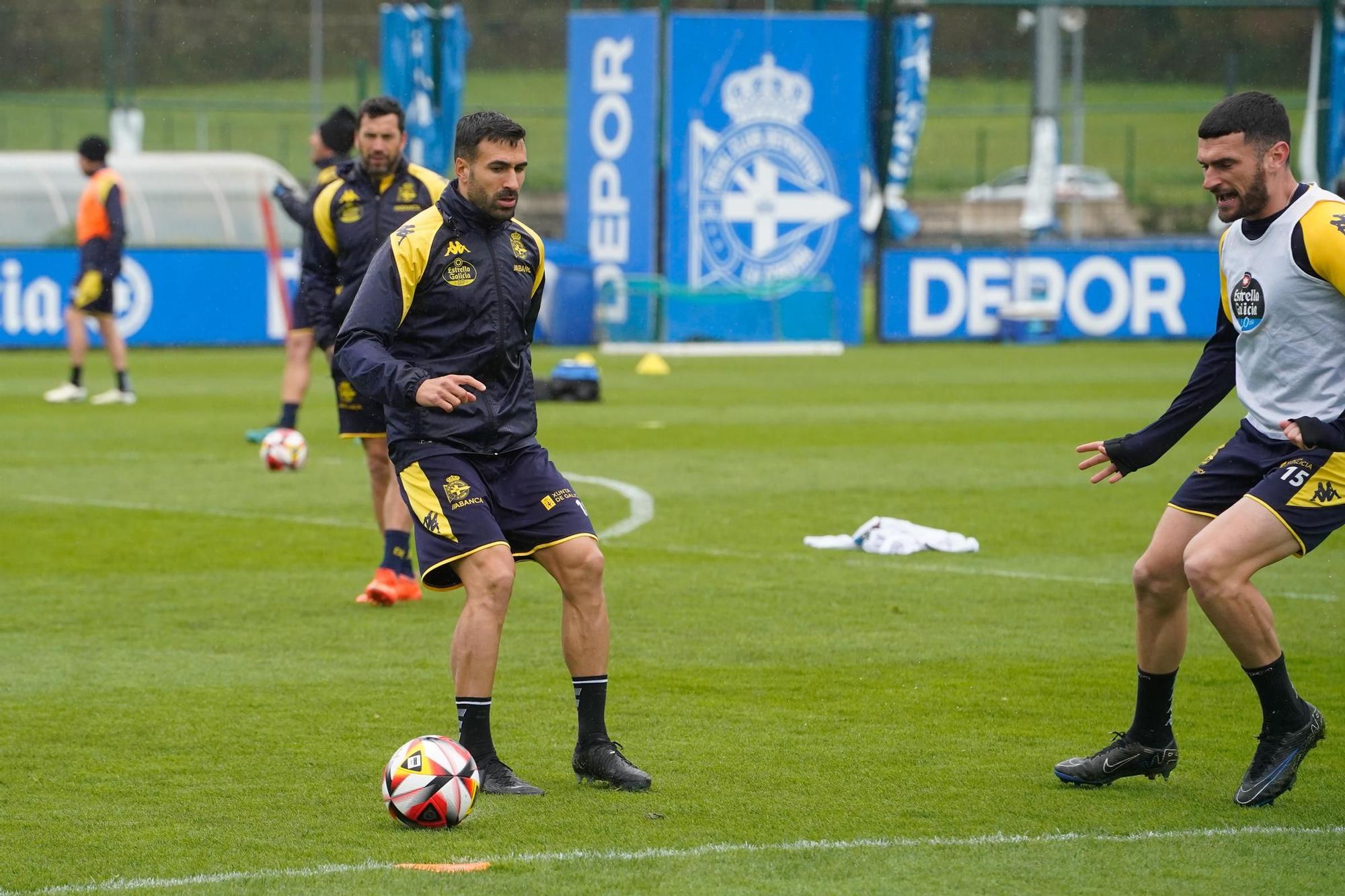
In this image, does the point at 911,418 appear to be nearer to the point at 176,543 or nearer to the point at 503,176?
the point at 176,543

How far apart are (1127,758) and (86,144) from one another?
14.9 meters

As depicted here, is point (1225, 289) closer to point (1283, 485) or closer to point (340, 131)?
point (1283, 485)

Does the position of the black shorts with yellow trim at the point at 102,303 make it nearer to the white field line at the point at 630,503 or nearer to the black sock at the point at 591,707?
the white field line at the point at 630,503

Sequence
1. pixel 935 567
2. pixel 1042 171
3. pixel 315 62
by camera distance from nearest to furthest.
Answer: pixel 935 567 → pixel 1042 171 → pixel 315 62

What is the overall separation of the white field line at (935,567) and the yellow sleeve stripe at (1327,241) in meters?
4.22

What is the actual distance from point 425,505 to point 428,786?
90 cm

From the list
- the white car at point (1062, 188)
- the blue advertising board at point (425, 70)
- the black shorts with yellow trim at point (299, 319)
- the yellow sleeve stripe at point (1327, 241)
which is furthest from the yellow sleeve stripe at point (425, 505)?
the white car at point (1062, 188)

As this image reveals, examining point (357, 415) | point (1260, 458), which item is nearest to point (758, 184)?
point (357, 415)

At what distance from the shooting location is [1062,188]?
1902 inches

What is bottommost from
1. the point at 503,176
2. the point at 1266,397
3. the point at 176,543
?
the point at 176,543

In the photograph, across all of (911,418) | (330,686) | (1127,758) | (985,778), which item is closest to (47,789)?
(330,686)

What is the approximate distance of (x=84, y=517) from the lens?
461 inches

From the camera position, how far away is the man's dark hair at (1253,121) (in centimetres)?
552

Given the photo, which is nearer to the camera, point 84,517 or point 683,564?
point 683,564
